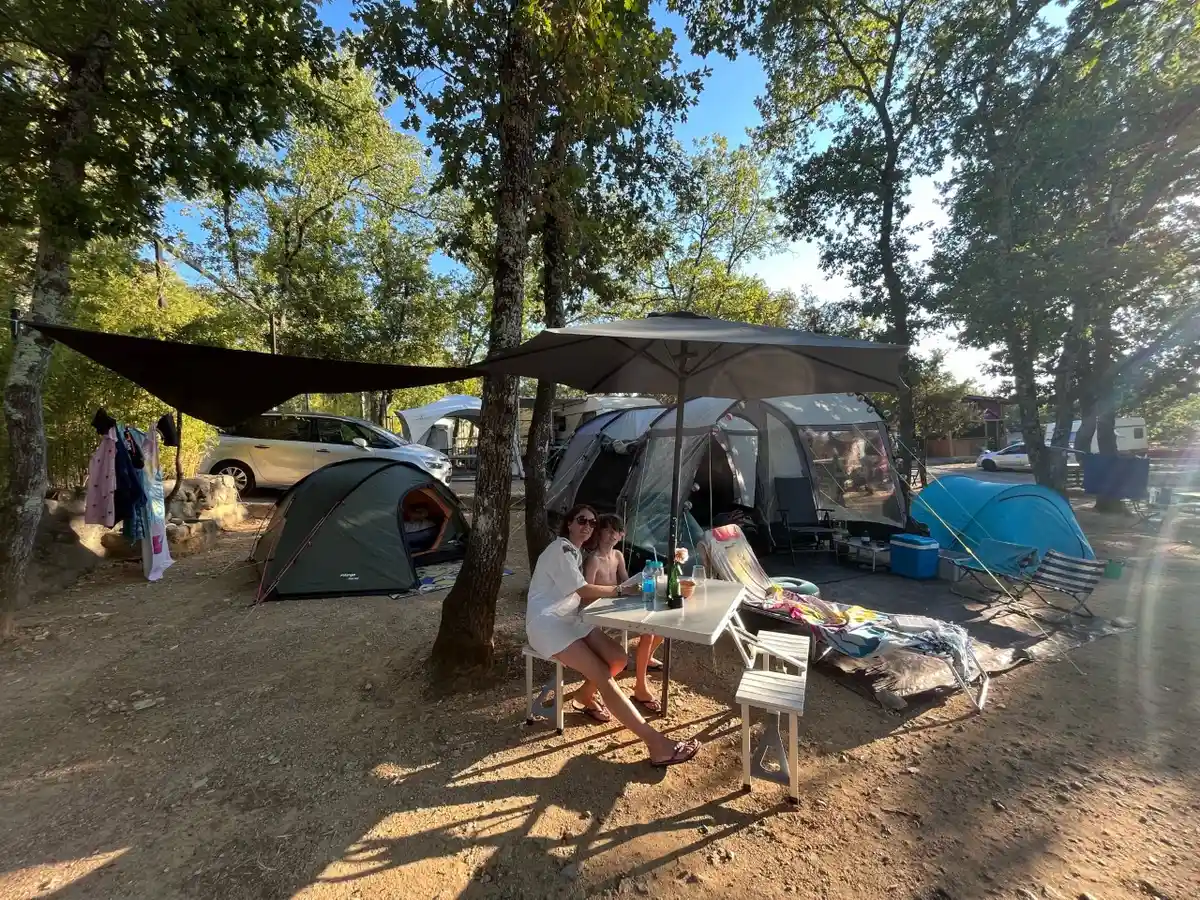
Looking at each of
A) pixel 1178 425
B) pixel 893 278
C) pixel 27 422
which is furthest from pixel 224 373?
pixel 1178 425

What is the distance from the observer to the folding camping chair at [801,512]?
7012mm

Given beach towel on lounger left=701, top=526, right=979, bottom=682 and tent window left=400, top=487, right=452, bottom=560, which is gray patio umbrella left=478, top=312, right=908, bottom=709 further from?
tent window left=400, top=487, right=452, bottom=560

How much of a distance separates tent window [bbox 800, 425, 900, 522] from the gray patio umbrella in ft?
10.6

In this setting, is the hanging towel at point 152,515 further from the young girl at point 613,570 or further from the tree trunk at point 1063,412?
the tree trunk at point 1063,412

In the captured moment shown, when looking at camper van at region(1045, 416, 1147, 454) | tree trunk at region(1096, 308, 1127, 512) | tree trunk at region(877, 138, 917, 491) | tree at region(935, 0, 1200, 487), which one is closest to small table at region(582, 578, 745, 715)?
tree at region(935, 0, 1200, 487)

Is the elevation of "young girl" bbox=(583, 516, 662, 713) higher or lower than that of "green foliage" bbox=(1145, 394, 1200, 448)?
lower

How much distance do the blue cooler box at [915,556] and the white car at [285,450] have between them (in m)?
7.41

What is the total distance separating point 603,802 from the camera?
2.49 meters

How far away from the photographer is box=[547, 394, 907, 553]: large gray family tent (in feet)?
21.8

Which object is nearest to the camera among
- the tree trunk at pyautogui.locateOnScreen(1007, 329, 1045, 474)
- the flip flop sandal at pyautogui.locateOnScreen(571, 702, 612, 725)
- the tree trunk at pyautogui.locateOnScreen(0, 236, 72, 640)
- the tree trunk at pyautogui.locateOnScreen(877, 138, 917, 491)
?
the flip flop sandal at pyautogui.locateOnScreen(571, 702, 612, 725)

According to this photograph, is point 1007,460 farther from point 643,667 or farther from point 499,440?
point 499,440

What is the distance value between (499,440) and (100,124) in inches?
165

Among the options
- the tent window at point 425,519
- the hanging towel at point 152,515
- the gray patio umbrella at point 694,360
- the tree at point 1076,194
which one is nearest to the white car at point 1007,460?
the tree at point 1076,194

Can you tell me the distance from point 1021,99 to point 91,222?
485 inches
